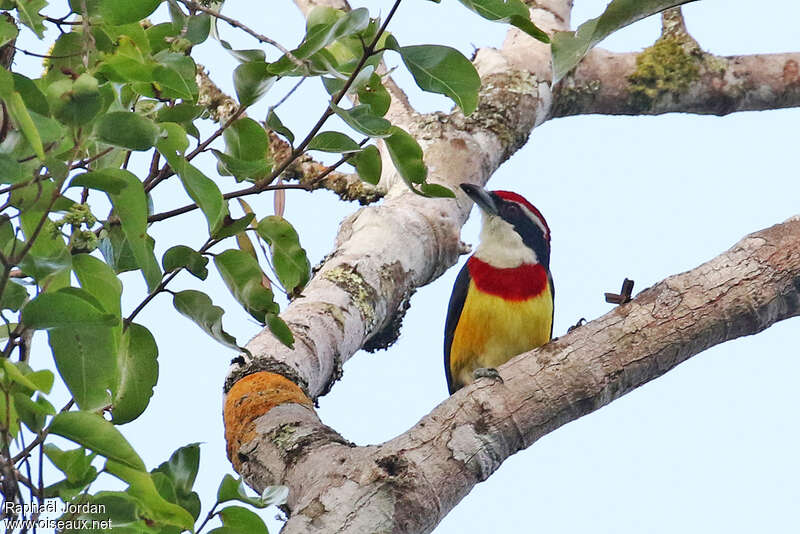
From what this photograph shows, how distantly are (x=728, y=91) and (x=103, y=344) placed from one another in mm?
4607

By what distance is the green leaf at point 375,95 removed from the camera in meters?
2.48

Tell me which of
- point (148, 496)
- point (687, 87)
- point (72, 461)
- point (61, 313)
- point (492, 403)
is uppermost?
point (687, 87)

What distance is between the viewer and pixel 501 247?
504cm

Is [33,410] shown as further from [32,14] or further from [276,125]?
[276,125]

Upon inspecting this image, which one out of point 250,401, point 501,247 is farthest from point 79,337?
point 501,247

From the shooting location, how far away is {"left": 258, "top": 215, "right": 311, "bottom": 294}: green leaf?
2525 mm

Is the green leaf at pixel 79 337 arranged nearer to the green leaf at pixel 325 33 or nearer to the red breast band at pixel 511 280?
the green leaf at pixel 325 33

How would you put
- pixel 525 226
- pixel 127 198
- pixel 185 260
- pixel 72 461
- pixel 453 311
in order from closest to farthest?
1. pixel 72 461
2. pixel 127 198
3. pixel 185 260
4. pixel 453 311
5. pixel 525 226

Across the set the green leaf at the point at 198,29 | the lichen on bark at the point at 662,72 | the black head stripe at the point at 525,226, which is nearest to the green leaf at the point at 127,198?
the green leaf at the point at 198,29

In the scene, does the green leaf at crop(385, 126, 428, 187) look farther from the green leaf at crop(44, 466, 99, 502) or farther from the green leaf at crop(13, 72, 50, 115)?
the green leaf at crop(44, 466, 99, 502)

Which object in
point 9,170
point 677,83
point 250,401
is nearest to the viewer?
point 9,170

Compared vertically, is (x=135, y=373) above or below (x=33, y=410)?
above

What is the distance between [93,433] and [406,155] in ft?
3.76

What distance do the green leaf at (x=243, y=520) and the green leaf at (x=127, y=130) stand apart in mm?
723
